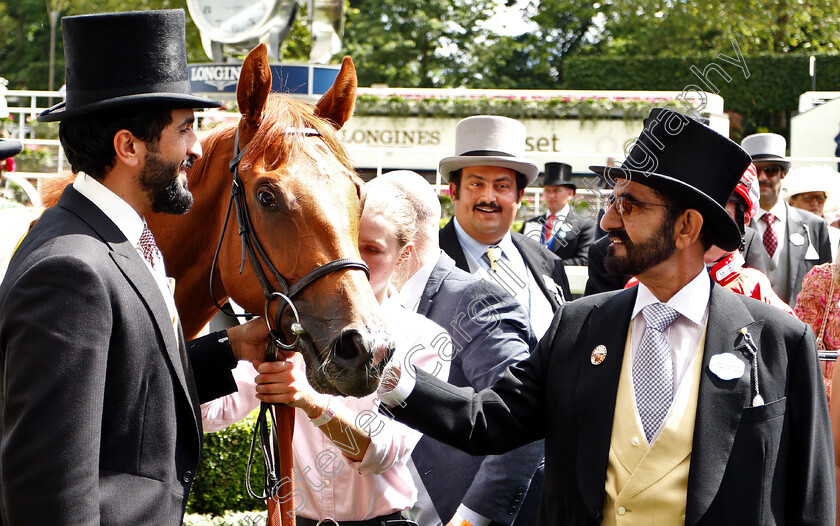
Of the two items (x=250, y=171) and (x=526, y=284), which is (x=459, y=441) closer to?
(x=250, y=171)

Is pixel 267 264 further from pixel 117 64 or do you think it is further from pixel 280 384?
pixel 117 64

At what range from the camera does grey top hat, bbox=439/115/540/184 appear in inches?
207

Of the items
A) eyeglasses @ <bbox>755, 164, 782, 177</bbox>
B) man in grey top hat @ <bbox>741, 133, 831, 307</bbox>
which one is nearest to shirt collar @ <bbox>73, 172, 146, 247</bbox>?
man in grey top hat @ <bbox>741, 133, 831, 307</bbox>

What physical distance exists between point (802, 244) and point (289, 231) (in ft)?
18.1

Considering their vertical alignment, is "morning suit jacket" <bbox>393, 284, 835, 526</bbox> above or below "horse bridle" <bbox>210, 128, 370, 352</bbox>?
below

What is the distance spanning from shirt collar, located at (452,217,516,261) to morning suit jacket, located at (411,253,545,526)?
1.35 m

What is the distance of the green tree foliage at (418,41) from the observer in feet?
90.5

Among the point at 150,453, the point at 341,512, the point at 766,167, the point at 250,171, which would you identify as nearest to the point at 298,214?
the point at 250,171

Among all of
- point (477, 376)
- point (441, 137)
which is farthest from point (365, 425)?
point (441, 137)

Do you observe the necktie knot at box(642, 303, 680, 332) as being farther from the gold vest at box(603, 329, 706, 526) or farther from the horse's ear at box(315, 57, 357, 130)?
the horse's ear at box(315, 57, 357, 130)

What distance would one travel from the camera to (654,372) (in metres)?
2.59

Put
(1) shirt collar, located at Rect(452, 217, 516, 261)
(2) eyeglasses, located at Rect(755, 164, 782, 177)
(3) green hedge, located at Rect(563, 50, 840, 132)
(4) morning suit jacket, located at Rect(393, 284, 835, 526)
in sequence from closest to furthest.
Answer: (4) morning suit jacket, located at Rect(393, 284, 835, 526), (1) shirt collar, located at Rect(452, 217, 516, 261), (2) eyeglasses, located at Rect(755, 164, 782, 177), (3) green hedge, located at Rect(563, 50, 840, 132)

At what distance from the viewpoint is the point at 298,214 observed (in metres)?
2.40

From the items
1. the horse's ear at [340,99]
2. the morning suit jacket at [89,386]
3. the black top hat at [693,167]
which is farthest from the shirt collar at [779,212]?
the morning suit jacket at [89,386]
